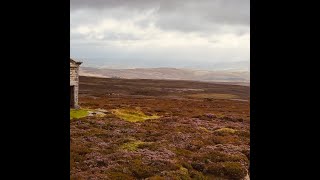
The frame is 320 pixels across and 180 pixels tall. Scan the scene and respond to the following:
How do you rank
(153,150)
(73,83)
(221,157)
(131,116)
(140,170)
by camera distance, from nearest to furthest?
(140,170) → (221,157) → (153,150) → (73,83) → (131,116)

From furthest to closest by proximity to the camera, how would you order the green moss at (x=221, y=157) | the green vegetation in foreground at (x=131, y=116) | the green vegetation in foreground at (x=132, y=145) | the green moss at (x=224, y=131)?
the green vegetation in foreground at (x=131, y=116) < the green moss at (x=224, y=131) < the green vegetation in foreground at (x=132, y=145) < the green moss at (x=221, y=157)

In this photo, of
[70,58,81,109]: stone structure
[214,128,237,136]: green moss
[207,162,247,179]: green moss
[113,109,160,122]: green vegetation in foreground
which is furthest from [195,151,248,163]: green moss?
[70,58,81,109]: stone structure

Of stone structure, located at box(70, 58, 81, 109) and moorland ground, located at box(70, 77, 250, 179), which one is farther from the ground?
stone structure, located at box(70, 58, 81, 109)

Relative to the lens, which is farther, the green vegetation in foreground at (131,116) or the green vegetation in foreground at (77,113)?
the green vegetation in foreground at (131,116)

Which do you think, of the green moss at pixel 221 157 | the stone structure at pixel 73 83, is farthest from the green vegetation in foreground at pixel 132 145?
the stone structure at pixel 73 83

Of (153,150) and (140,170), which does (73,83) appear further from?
(140,170)

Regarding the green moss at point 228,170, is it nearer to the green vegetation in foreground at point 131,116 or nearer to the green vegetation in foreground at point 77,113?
the green vegetation in foreground at point 77,113

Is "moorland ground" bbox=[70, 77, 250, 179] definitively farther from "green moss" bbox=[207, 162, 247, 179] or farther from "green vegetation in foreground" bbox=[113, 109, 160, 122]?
"green vegetation in foreground" bbox=[113, 109, 160, 122]

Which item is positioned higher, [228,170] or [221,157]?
[221,157]

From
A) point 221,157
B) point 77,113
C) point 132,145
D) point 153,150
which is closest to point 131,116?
point 77,113

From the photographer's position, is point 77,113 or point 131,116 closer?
point 77,113

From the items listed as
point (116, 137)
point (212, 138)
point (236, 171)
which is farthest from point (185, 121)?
point (236, 171)
